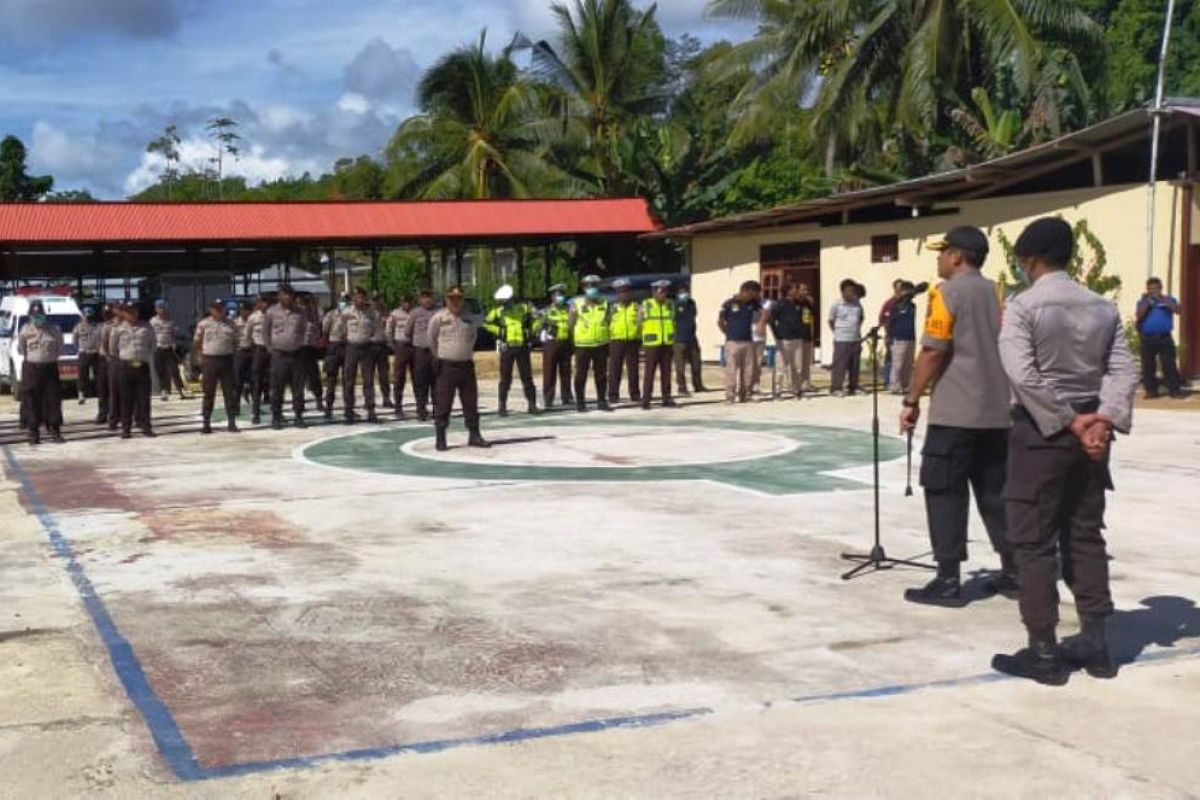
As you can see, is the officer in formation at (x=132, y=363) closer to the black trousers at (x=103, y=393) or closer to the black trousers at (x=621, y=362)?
the black trousers at (x=103, y=393)

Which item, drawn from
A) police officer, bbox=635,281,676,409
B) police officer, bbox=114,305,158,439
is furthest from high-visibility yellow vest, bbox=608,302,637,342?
police officer, bbox=114,305,158,439

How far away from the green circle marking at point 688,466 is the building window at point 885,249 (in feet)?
38.5

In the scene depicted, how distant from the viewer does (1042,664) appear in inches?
226

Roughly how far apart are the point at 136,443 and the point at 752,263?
58.8 ft

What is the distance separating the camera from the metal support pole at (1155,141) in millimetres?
19750

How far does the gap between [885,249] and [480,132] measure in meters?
19.6

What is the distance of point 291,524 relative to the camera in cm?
1029

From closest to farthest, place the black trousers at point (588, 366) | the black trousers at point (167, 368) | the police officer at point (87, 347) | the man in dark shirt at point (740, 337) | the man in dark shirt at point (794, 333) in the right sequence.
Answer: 1. the black trousers at point (588, 366)
2. the man in dark shirt at point (740, 337)
3. the man in dark shirt at point (794, 333)
4. the police officer at point (87, 347)
5. the black trousers at point (167, 368)

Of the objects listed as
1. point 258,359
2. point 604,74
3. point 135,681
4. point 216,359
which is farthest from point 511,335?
point 604,74

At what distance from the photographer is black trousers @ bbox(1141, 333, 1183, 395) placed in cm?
Answer: 1970

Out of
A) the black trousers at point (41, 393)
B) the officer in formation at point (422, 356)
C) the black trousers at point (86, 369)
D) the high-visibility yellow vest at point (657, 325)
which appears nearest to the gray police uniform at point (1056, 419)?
the officer in formation at point (422, 356)

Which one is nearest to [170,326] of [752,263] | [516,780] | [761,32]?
[752,263]

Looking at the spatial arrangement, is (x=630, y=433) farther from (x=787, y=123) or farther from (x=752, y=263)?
(x=787, y=123)

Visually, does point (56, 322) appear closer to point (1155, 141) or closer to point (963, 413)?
point (1155, 141)
